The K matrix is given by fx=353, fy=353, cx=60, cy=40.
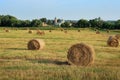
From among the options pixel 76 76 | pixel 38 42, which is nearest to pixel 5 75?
pixel 76 76

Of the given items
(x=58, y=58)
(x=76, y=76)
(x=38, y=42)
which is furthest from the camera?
(x=38, y=42)

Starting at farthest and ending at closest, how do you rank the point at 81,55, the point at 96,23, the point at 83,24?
the point at 83,24 < the point at 96,23 < the point at 81,55

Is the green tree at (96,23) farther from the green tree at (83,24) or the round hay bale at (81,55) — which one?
the round hay bale at (81,55)

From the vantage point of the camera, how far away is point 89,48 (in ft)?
61.7

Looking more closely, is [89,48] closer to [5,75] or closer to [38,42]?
[5,75]

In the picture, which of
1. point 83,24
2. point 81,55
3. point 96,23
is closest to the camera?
point 81,55

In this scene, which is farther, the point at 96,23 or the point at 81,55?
the point at 96,23

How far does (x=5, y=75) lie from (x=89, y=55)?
6824mm

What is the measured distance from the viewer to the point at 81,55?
61.3 ft

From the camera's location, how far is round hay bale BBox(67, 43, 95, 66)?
1828cm

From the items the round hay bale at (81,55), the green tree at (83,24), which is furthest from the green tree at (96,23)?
the round hay bale at (81,55)

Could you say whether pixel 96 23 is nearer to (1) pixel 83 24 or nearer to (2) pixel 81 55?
(1) pixel 83 24

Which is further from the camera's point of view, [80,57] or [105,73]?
[80,57]

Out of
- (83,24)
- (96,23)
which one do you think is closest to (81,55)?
(96,23)
